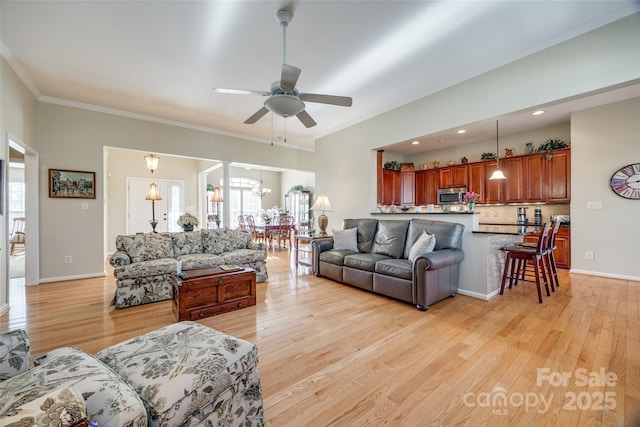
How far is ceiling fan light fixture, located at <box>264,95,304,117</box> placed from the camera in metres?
2.57

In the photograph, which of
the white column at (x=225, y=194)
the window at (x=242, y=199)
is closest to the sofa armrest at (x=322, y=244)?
the white column at (x=225, y=194)

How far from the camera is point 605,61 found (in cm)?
245

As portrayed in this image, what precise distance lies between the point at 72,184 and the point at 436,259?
5.87 m

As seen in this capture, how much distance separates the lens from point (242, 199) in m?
11.2

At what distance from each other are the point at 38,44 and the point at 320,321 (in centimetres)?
436

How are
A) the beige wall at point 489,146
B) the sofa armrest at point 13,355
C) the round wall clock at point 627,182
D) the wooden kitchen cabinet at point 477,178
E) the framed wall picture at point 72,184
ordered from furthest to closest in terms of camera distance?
the wooden kitchen cabinet at point 477,178 → the beige wall at point 489,146 → the framed wall picture at point 72,184 → the round wall clock at point 627,182 → the sofa armrest at point 13,355

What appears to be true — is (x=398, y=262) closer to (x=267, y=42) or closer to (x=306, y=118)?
(x=306, y=118)

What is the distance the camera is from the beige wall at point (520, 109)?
2.45 meters

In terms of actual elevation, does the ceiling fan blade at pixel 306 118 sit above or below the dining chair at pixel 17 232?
above

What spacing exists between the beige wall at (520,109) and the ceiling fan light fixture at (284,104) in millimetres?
2198

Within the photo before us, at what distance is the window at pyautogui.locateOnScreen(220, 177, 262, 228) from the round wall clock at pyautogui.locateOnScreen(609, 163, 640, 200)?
10466mm

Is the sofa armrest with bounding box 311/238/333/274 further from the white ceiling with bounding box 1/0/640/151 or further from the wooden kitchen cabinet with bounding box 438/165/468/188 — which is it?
the wooden kitchen cabinet with bounding box 438/165/468/188

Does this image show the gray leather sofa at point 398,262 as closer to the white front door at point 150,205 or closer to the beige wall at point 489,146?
the beige wall at point 489,146

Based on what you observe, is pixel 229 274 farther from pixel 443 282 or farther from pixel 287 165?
pixel 287 165
